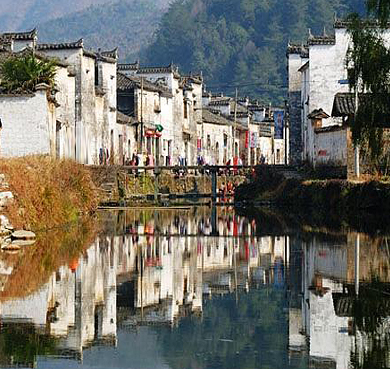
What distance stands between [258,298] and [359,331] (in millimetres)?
4400

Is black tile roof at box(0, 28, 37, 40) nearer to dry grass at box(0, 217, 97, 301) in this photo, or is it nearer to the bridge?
the bridge

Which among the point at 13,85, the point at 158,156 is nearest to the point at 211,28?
the point at 158,156

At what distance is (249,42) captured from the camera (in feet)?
616

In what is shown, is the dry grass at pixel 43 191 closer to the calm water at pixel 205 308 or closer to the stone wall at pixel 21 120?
the calm water at pixel 205 308

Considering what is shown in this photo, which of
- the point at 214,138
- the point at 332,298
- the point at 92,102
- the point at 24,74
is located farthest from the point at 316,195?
the point at 214,138

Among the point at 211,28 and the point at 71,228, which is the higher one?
→ the point at 211,28

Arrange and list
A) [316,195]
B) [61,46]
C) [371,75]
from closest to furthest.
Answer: [371,75] → [316,195] → [61,46]

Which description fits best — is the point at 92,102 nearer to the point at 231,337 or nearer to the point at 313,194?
the point at 313,194

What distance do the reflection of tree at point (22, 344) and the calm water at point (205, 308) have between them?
0.01 m

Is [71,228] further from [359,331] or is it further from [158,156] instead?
[158,156]

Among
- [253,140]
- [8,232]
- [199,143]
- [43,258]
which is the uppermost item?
[253,140]

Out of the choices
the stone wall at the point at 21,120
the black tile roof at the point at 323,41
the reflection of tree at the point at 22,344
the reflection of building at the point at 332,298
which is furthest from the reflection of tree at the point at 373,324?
the black tile roof at the point at 323,41

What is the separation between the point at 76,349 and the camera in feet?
45.6

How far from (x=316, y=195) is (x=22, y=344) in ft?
123
